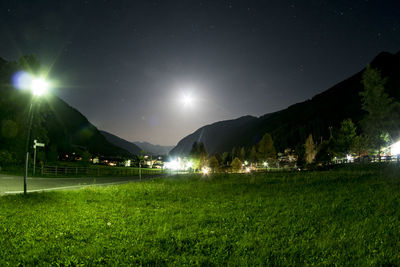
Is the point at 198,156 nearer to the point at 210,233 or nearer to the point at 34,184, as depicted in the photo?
the point at 34,184

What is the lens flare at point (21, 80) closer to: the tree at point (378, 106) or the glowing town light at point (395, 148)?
the tree at point (378, 106)

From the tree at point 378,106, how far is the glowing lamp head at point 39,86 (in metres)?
49.7

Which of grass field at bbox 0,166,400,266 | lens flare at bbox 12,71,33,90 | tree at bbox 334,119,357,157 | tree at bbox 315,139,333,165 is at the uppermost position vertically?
lens flare at bbox 12,71,33,90

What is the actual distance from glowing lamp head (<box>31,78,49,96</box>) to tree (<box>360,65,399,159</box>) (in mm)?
49666

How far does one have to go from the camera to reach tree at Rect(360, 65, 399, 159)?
1750 inches

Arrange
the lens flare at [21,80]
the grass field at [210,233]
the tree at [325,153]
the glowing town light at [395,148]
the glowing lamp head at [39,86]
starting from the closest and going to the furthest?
the grass field at [210,233], the glowing lamp head at [39,86], the lens flare at [21,80], the glowing town light at [395,148], the tree at [325,153]

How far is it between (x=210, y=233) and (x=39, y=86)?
535 inches

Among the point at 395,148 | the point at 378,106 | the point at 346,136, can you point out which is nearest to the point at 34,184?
the point at 378,106

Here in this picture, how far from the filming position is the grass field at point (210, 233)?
206 inches

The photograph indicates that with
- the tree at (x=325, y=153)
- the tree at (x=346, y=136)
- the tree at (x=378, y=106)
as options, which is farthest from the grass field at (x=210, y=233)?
the tree at (x=325, y=153)

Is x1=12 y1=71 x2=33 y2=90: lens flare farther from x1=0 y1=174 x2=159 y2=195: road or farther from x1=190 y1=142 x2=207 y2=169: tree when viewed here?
x1=190 y1=142 x2=207 y2=169: tree

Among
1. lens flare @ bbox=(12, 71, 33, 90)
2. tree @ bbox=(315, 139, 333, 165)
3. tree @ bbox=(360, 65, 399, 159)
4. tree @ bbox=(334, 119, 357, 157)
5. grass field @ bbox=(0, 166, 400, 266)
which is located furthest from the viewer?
tree @ bbox=(315, 139, 333, 165)

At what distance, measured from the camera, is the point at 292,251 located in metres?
5.55

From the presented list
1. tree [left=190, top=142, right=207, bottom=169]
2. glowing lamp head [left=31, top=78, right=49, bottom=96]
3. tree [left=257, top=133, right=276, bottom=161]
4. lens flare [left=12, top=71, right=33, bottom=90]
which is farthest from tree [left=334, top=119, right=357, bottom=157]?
tree [left=190, top=142, right=207, bottom=169]
